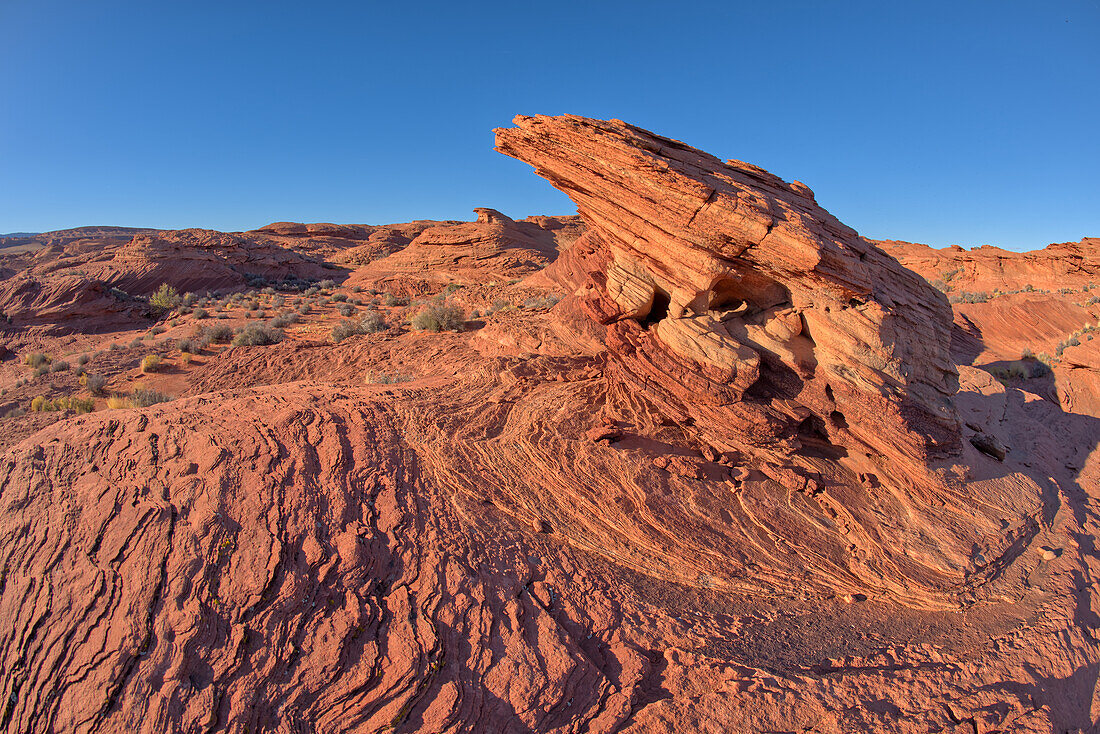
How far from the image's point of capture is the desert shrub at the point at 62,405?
11.3m

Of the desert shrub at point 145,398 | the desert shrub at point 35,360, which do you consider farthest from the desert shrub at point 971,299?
the desert shrub at point 35,360

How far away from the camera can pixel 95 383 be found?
13086 millimetres

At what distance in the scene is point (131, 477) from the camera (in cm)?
538

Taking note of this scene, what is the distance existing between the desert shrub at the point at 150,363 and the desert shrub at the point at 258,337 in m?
2.00

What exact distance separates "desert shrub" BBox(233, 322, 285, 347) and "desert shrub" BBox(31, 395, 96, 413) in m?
4.36

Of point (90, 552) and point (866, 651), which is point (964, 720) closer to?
point (866, 651)

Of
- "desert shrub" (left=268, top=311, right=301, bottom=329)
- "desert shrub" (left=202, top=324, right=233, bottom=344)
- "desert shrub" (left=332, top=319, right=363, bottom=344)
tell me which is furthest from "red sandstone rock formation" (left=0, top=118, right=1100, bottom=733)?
"desert shrub" (left=268, top=311, right=301, bottom=329)

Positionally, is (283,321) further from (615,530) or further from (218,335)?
(615,530)

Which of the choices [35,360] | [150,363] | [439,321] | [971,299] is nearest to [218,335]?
[150,363]

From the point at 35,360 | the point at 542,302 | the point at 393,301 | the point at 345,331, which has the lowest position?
the point at 35,360

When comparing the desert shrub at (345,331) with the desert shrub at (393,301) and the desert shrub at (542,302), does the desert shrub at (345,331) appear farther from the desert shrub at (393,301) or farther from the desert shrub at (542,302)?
the desert shrub at (393,301)

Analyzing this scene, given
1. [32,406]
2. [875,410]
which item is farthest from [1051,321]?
[32,406]

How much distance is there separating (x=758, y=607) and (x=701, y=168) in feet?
18.0

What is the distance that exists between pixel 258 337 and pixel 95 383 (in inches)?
161
